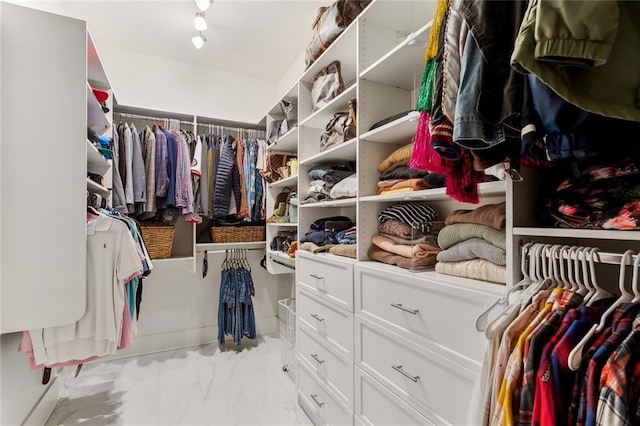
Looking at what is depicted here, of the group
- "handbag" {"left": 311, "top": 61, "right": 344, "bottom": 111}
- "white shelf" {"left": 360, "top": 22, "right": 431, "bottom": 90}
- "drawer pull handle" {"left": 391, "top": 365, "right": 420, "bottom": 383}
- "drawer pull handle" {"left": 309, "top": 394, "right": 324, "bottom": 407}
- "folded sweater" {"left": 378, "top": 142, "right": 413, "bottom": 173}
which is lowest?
"drawer pull handle" {"left": 309, "top": 394, "right": 324, "bottom": 407}

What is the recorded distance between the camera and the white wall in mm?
2748

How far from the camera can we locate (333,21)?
170 centimetres

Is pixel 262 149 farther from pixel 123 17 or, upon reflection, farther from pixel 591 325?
pixel 591 325

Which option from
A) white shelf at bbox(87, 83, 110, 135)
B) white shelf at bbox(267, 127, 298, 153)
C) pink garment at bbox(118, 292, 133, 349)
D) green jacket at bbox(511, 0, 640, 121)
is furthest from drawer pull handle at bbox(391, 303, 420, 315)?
white shelf at bbox(87, 83, 110, 135)

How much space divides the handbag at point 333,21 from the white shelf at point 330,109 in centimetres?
32

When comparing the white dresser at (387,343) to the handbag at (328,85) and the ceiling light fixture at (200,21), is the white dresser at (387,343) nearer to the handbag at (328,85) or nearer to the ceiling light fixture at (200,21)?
the handbag at (328,85)

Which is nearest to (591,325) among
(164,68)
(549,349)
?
(549,349)

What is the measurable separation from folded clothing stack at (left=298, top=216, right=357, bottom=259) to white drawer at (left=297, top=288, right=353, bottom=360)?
0.28 m

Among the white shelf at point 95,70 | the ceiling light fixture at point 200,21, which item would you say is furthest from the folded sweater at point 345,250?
the ceiling light fixture at point 200,21

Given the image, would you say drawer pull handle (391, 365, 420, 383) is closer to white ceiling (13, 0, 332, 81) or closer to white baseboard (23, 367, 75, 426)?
white baseboard (23, 367, 75, 426)

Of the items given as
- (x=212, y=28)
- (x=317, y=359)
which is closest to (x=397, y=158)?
(x=317, y=359)

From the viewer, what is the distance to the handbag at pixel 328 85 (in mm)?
1820

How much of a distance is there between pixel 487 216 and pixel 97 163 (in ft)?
7.81

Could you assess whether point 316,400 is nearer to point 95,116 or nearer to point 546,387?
point 546,387
